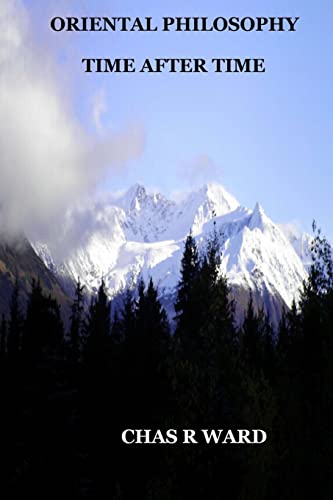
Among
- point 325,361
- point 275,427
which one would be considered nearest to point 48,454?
point 275,427

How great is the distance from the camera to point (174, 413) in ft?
118

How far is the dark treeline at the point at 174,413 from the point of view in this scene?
23328mm

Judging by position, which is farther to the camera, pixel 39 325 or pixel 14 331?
pixel 14 331

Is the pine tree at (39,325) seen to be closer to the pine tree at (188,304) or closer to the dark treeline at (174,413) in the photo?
the dark treeline at (174,413)

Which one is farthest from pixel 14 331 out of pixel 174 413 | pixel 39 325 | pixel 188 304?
pixel 174 413

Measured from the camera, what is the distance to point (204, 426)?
2772cm

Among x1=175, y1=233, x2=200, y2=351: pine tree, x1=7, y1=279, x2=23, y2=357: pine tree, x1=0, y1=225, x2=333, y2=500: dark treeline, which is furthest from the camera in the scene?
x1=7, y1=279, x2=23, y2=357: pine tree

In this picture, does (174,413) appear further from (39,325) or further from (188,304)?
(188,304)

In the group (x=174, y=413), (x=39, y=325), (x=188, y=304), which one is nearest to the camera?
(x=174, y=413)

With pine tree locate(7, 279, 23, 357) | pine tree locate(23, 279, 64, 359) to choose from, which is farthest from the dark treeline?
pine tree locate(7, 279, 23, 357)

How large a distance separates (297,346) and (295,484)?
14.0 meters

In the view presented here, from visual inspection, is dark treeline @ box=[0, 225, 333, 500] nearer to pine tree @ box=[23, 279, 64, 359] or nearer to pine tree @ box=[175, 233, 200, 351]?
pine tree @ box=[23, 279, 64, 359]

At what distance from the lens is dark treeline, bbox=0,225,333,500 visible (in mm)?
23328

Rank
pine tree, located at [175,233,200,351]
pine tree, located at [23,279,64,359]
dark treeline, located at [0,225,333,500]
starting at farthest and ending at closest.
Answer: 1. pine tree, located at [175,233,200,351]
2. pine tree, located at [23,279,64,359]
3. dark treeline, located at [0,225,333,500]
